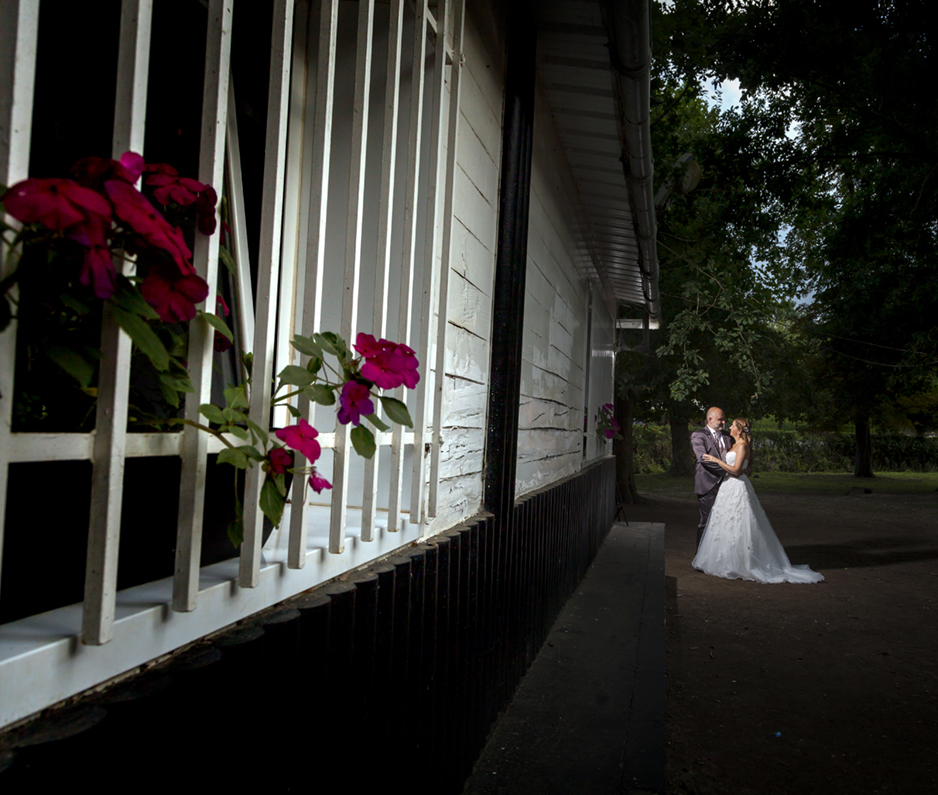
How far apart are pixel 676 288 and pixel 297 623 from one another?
12.4 m

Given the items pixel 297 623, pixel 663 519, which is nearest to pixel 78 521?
pixel 297 623

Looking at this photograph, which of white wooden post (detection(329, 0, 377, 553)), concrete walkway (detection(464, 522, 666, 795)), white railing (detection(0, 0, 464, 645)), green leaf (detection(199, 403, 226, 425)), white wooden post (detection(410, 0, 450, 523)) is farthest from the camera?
concrete walkway (detection(464, 522, 666, 795))

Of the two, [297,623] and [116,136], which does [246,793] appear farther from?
[116,136]

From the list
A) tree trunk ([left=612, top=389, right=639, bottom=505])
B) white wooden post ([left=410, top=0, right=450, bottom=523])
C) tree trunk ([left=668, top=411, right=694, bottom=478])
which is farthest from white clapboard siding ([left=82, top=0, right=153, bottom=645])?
tree trunk ([left=668, top=411, right=694, bottom=478])

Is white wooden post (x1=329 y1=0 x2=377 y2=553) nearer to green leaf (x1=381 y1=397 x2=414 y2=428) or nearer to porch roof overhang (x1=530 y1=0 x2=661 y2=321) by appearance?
green leaf (x1=381 y1=397 x2=414 y2=428)

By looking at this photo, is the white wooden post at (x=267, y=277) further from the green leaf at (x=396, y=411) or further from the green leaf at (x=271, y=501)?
the green leaf at (x=396, y=411)

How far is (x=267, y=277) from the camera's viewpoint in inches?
52.4

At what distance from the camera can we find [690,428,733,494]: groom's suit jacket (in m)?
9.41

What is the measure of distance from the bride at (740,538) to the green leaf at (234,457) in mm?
8666

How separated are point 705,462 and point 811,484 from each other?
1837 centimetres

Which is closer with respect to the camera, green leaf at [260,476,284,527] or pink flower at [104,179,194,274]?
pink flower at [104,179,194,274]

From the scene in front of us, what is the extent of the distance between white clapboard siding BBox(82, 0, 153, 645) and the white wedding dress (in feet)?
29.1

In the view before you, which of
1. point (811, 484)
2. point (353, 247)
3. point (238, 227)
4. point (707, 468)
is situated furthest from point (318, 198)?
point (811, 484)

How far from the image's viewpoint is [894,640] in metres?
6.39
